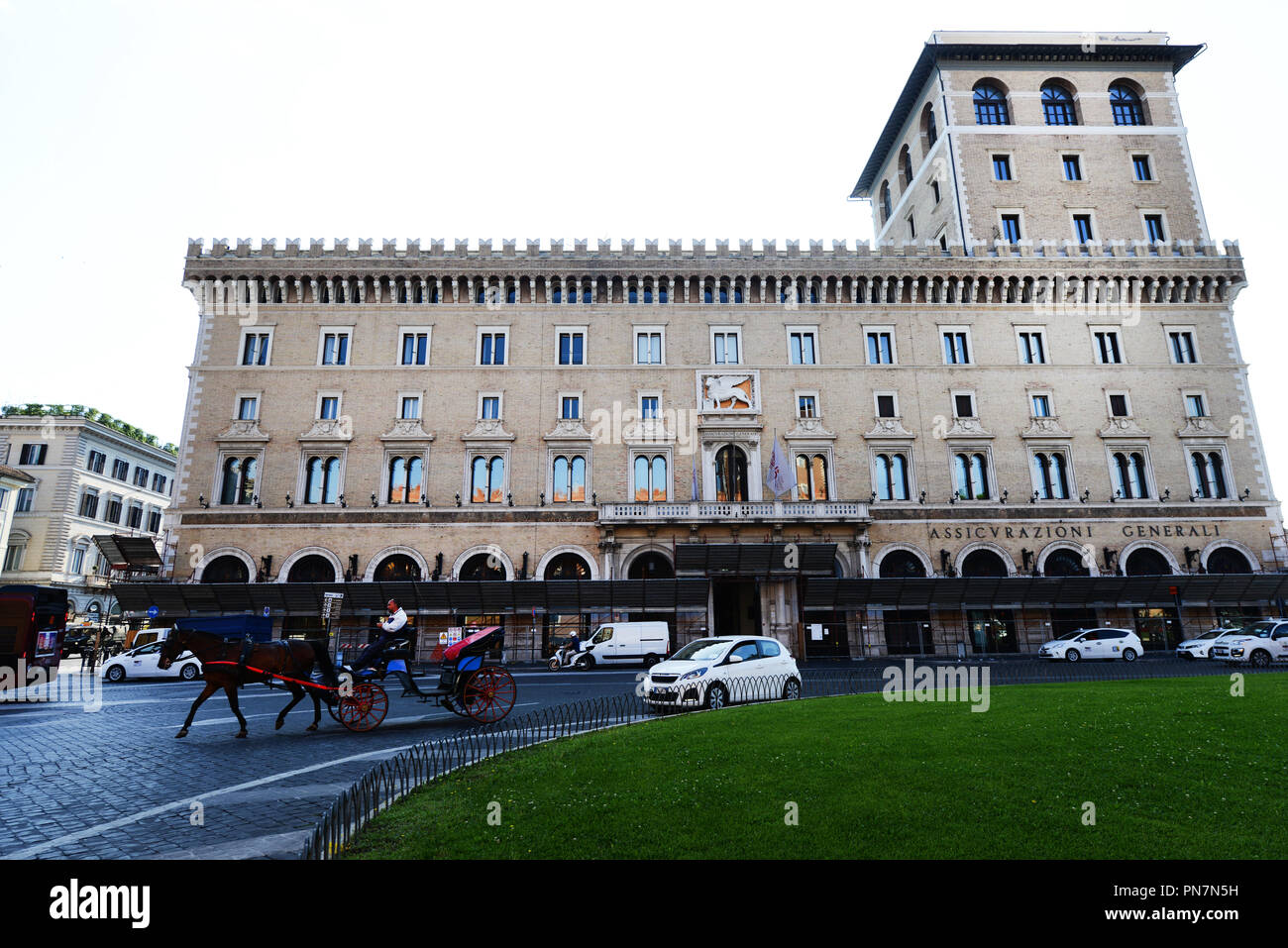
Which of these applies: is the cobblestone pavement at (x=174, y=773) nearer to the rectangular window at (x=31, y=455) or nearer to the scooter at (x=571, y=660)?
the scooter at (x=571, y=660)

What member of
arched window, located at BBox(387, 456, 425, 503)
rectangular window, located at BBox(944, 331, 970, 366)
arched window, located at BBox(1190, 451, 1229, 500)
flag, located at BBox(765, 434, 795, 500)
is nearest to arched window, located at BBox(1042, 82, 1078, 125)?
rectangular window, located at BBox(944, 331, 970, 366)

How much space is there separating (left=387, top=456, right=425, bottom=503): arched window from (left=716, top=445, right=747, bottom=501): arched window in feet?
47.9

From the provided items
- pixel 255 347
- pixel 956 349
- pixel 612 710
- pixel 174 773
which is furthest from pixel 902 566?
pixel 255 347

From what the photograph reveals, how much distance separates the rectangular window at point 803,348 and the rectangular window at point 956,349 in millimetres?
6906

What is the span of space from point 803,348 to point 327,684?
98.5 ft

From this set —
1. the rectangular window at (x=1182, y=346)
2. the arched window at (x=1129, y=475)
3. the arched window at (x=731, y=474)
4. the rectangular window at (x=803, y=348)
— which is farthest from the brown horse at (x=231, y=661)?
the rectangular window at (x=1182, y=346)

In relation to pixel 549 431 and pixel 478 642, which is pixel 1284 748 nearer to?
pixel 478 642

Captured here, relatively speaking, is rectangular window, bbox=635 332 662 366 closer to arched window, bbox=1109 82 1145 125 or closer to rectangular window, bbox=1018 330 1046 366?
rectangular window, bbox=1018 330 1046 366

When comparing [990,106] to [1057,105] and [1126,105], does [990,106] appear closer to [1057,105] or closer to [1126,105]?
Result: [1057,105]

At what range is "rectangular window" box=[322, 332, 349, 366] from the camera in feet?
116

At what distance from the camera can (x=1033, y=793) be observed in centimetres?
588

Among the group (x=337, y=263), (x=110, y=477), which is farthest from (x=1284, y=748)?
(x=110, y=477)

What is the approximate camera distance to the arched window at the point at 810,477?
113 feet
